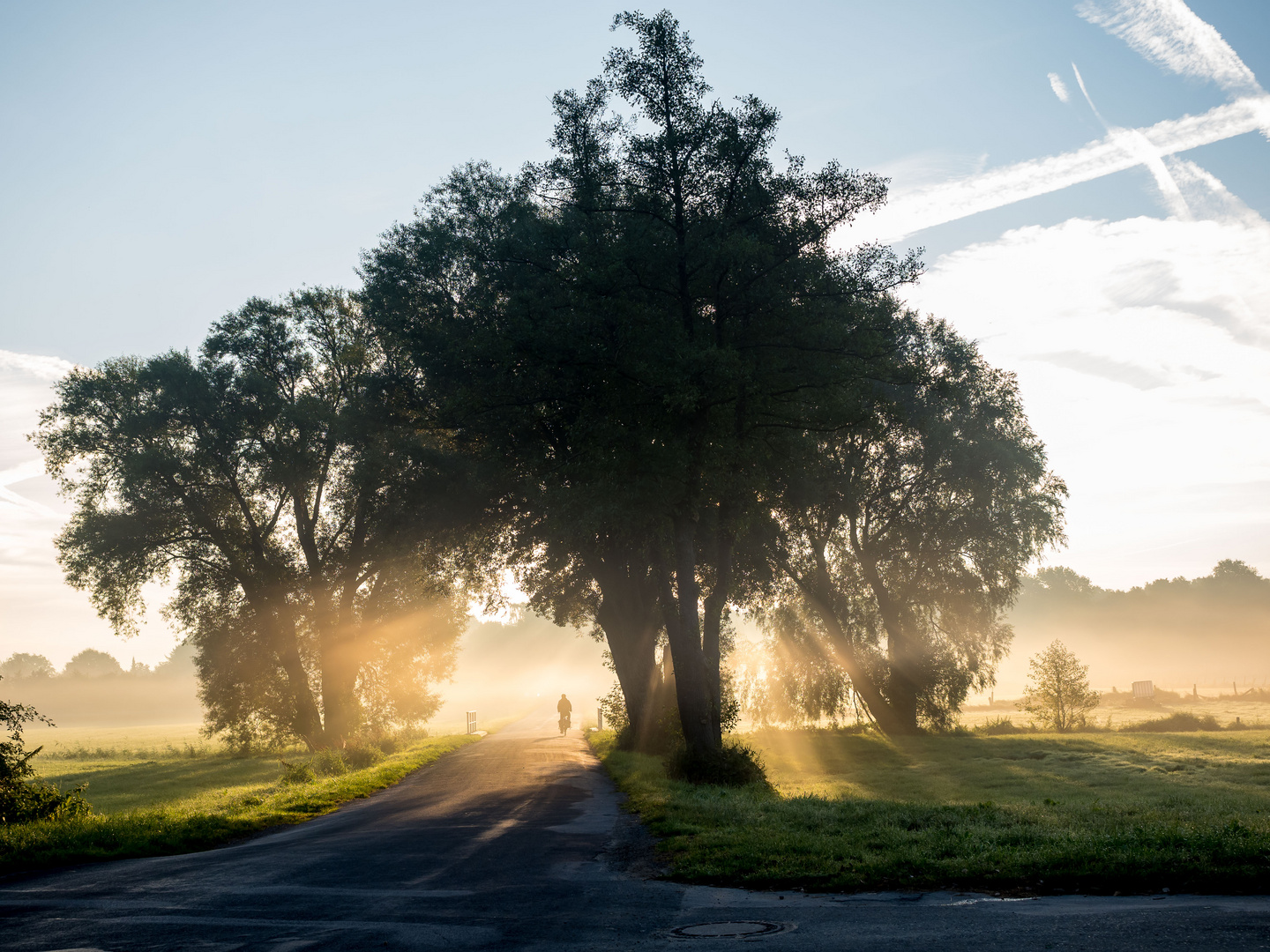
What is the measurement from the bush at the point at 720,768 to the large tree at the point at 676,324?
0.49m

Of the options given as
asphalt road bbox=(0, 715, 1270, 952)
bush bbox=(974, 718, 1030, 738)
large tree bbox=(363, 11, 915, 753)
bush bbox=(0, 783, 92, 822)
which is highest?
large tree bbox=(363, 11, 915, 753)

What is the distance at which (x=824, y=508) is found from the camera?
90.4 feet

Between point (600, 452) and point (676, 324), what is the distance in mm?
3386

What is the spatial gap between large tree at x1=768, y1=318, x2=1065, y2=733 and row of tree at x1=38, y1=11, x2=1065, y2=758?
0.13 meters

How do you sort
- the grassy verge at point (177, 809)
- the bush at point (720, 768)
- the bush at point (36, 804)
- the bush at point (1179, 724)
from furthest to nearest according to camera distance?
the bush at point (1179, 724), the bush at point (720, 768), the bush at point (36, 804), the grassy verge at point (177, 809)

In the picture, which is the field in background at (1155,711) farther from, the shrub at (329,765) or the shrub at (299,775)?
the shrub at (299,775)

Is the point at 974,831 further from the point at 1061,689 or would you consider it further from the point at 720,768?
the point at 1061,689

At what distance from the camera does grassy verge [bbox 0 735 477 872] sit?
11.3 metres

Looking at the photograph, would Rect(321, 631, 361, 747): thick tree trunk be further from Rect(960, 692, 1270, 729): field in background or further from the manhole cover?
the manhole cover

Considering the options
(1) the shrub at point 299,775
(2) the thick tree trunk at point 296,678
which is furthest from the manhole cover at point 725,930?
(2) the thick tree trunk at point 296,678

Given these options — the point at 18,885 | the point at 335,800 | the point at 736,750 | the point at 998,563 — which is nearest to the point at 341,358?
the point at 335,800

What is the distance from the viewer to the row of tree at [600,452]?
18625 millimetres

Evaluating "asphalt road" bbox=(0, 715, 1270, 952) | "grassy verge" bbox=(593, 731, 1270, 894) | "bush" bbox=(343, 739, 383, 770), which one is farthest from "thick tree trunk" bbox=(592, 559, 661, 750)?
"asphalt road" bbox=(0, 715, 1270, 952)

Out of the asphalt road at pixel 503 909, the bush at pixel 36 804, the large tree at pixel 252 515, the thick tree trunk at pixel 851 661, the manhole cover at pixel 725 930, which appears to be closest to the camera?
the asphalt road at pixel 503 909
